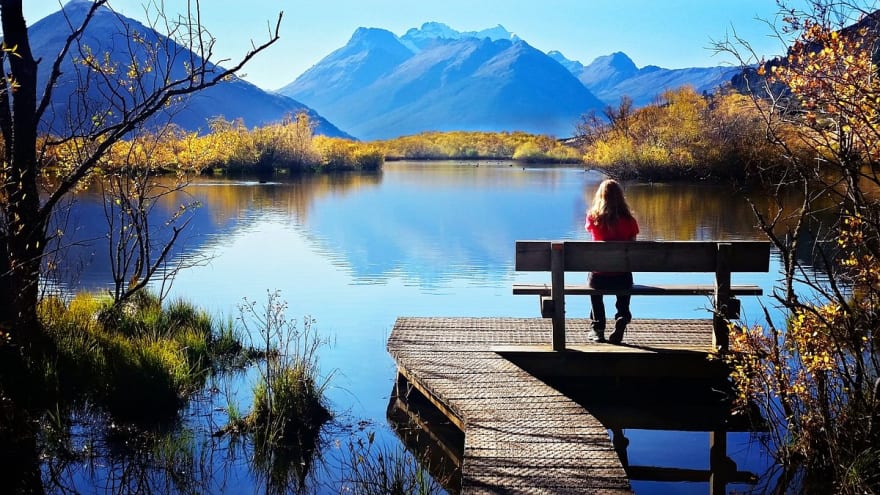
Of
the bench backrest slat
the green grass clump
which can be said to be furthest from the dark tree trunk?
the bench backrest slat

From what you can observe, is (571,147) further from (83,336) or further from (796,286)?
(83,336)

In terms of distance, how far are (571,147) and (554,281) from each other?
74.4 meters

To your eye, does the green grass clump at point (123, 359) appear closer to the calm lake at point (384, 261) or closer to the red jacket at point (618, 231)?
the calm lake at point (384, 261)

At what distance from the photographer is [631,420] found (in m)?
7.55

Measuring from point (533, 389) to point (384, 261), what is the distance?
1226 cm

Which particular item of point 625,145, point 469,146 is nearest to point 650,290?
point 625,145

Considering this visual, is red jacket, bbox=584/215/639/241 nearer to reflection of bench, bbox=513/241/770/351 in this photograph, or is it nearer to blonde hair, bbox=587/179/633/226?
blonde hair, bbox=587/179/633/226

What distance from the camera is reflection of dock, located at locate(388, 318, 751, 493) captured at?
203 inches

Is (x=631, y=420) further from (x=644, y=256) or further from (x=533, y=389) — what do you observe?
(x=644, y=256)

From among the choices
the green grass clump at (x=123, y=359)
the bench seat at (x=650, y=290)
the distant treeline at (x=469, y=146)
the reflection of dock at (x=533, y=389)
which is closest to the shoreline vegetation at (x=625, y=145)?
the distant treeline at (x=469, y=146)

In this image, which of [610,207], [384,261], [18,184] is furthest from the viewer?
[384,261]

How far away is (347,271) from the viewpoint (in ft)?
56.4

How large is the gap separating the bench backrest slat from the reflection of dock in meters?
0.77

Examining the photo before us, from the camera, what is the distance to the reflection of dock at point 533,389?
5.16 metres
